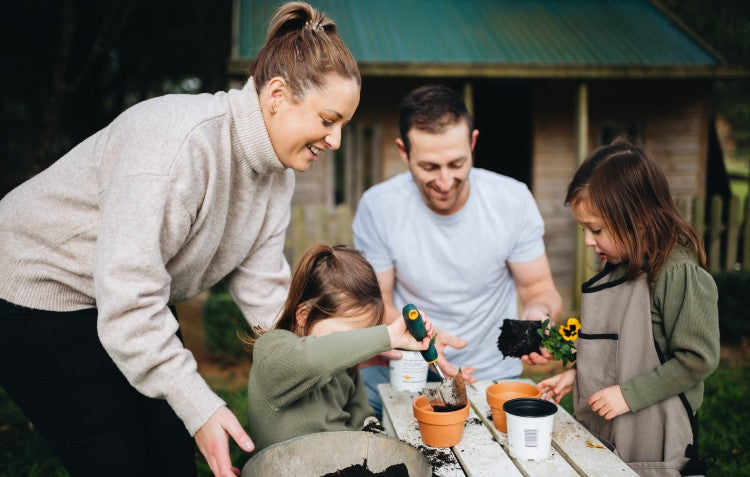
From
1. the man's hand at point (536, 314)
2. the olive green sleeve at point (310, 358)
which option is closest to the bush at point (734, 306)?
the man's hand at point (536, 314)

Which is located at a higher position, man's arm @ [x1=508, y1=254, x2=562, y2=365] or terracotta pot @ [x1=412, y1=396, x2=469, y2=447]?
man's arm @ [x1=508, y1=254, x2=562, y2=365]

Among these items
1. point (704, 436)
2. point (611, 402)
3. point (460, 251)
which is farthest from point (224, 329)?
point (611, 402)

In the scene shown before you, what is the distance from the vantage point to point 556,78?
7812 mm

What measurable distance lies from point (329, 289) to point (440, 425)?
0.55 metres

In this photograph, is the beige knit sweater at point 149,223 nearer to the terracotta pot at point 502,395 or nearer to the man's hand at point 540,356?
the terracotta pot at point 502,395

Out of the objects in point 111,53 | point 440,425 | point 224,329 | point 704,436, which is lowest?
point 224,329

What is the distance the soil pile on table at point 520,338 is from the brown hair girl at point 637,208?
40cm

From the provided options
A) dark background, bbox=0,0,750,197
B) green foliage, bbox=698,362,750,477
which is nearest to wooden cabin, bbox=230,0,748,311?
green foliage, bbox=698,362,750,477

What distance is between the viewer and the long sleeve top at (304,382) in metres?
1.79

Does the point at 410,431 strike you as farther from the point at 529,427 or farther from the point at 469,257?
the point at 469,257

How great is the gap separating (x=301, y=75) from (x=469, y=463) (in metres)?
1.18

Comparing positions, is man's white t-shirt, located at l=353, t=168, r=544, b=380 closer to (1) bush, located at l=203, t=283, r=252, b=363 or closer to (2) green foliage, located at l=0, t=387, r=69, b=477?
(2) green foliage, located at l=0, t=387, r=69, b=477

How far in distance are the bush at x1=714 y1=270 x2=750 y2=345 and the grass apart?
163 cm

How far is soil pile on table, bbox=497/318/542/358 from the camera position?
7.86 feet
